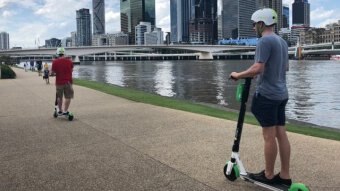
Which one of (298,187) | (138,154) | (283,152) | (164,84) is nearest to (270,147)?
(283,152)

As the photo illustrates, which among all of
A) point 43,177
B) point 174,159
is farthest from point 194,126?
point 43,177

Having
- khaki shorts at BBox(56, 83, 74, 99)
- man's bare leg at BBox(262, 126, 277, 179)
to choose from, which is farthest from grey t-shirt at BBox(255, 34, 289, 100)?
khaki shorts at BBox(56, 83, 74, 99)

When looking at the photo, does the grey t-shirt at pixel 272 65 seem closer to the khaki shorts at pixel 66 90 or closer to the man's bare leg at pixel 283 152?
the man's bare leg at pixel 283 152

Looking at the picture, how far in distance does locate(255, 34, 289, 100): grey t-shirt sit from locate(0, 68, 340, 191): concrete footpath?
1.18 metres

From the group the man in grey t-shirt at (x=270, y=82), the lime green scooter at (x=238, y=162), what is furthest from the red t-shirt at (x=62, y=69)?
the man in grey t-shirt at (x=270, y=82)

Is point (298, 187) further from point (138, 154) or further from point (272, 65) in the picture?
point (138, 154)

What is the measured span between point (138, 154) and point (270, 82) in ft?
9.62

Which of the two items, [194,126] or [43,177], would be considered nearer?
[43,177]

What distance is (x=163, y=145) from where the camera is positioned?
27.2 ft

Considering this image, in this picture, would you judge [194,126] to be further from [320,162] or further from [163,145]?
[320,162]

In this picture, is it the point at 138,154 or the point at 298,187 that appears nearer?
the point at 298,187

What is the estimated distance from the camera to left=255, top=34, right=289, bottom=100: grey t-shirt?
5.30m

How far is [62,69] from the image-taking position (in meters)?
12.4

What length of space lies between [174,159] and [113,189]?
162cm
